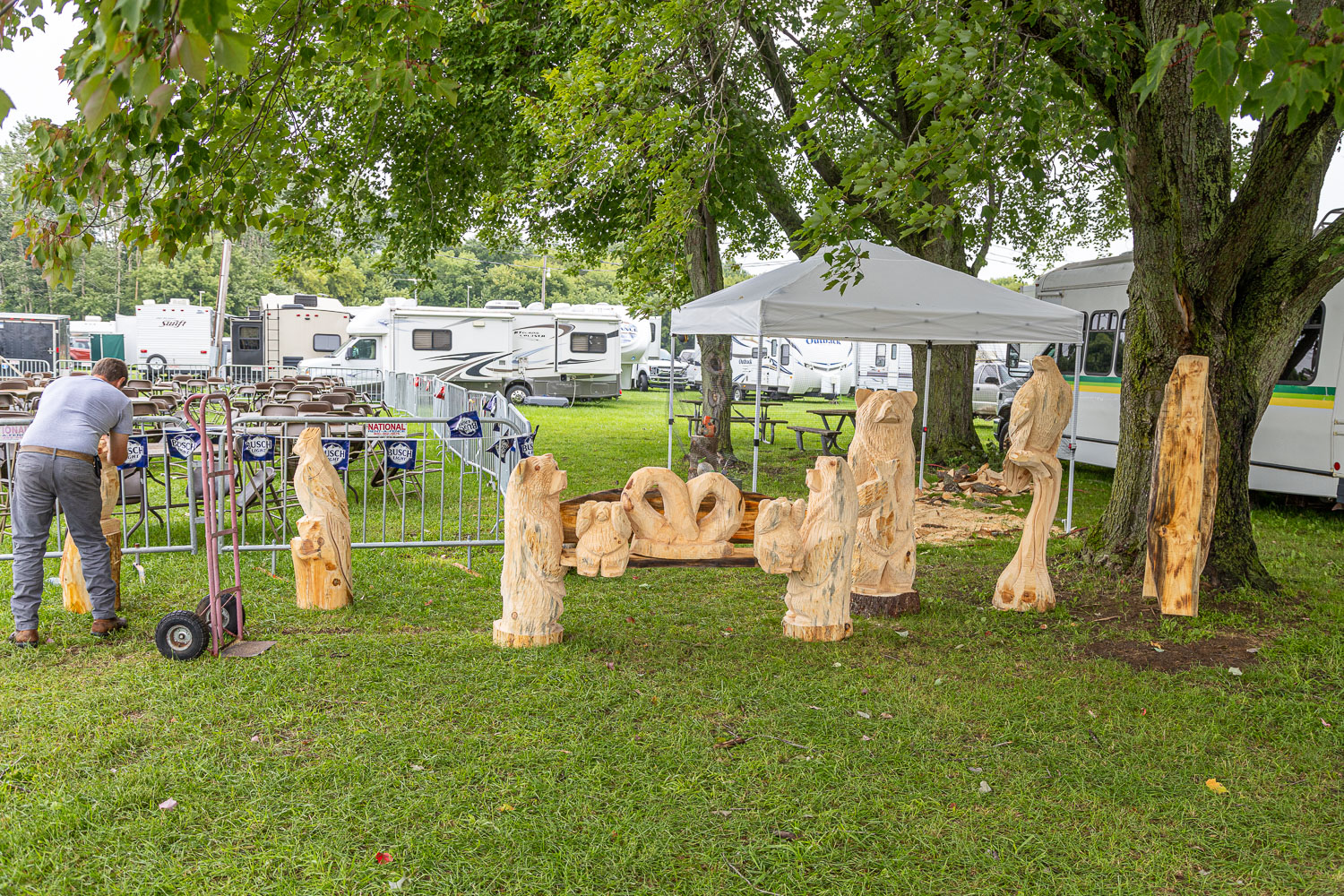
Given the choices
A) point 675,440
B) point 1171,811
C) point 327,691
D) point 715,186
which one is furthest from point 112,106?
point 675,440

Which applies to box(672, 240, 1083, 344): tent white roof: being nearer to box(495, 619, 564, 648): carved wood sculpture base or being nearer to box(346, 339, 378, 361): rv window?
box(495, 619, 564, 648): carved wood sculpture base

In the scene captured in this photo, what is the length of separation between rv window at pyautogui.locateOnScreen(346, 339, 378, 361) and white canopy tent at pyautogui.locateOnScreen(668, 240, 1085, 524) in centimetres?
1668

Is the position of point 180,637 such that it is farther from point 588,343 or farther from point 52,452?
point 588,343

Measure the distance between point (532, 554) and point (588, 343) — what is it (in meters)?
20.3

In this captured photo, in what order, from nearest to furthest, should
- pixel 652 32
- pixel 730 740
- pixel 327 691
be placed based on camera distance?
pixel 730 740, pixel 327 691, pixel 652 32

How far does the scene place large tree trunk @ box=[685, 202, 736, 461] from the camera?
40.5 ft

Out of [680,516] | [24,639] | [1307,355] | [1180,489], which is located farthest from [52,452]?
[1307,355]

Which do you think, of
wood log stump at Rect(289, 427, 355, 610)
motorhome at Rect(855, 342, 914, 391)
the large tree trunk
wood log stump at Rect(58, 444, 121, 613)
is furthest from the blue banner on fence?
motorhome at Rect(855, 342, 914, 391)

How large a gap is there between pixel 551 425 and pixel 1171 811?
15.9 meters

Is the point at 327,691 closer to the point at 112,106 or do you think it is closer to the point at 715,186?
the point at 112,106

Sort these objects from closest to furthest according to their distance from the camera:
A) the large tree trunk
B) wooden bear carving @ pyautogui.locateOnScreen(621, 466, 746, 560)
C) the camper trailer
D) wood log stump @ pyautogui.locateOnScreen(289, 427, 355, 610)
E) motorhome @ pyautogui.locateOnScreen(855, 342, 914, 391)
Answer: wooden bear carving @ pyautogui.locateOnScreen(621, 466, 746, 560) < wood log stump @ pyautogui.locateOnScreen(289, 427, 355, 610) < the large tree trunk < motorhome @ pyautogui.locateOnScreen(855, 342, 914, 391) < the camper trailer

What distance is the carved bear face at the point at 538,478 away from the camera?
482 cm

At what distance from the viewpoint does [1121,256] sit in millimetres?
11867

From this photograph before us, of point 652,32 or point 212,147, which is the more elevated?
point 652,32
